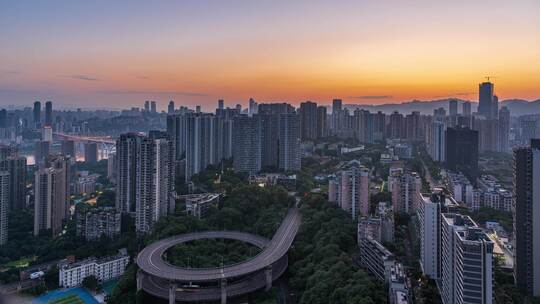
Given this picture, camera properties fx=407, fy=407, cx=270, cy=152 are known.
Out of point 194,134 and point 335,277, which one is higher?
point 194,134

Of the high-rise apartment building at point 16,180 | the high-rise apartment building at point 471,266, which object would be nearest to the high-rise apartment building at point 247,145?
the high-rise apartment building at point 16,180

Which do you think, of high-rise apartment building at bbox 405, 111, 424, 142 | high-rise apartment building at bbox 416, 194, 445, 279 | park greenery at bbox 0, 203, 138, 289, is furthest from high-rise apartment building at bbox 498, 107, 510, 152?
park greenery at bbox 0, 203, 138, 289

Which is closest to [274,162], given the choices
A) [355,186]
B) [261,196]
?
[261,196]

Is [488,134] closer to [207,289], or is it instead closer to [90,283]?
[207,289]

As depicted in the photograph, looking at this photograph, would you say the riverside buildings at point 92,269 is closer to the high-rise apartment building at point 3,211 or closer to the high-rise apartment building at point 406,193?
the high-rise apartment building at point 3,211

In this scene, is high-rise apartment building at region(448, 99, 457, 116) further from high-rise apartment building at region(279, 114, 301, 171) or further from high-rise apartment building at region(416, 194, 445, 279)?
high-rise apartment building at region(416, 194, 445, 279)

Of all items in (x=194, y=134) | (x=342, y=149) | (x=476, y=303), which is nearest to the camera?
(x=476, y=303)

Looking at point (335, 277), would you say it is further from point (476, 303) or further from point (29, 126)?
point (29, 126)
